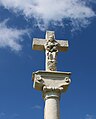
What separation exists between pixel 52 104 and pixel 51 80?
1.08 meters

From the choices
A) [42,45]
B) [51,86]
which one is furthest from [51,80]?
[42,45]

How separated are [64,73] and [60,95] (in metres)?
0.96

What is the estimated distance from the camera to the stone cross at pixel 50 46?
47.0ft

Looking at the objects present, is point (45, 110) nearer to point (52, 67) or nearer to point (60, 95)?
point (60, 95)

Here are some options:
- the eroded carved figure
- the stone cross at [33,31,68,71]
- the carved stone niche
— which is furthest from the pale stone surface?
the eroded carved figure

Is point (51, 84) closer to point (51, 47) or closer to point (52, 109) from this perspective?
point (52, 109)

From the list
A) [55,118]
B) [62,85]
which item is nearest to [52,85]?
[62,85]

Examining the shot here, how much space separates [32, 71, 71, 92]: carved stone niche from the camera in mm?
13398

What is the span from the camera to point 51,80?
13.6 meters

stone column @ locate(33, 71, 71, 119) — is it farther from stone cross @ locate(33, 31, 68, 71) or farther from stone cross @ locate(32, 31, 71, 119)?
stone cross @ locate(33, 31, 68, 71)

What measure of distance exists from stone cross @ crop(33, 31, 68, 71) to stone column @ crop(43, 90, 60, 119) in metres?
1.25

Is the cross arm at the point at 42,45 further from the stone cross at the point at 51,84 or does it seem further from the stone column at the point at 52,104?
the stone column at the point at 52,104

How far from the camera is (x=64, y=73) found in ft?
45.0

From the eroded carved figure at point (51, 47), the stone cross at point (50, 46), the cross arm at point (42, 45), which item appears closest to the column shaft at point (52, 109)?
the stone cross at point (50, 46)
